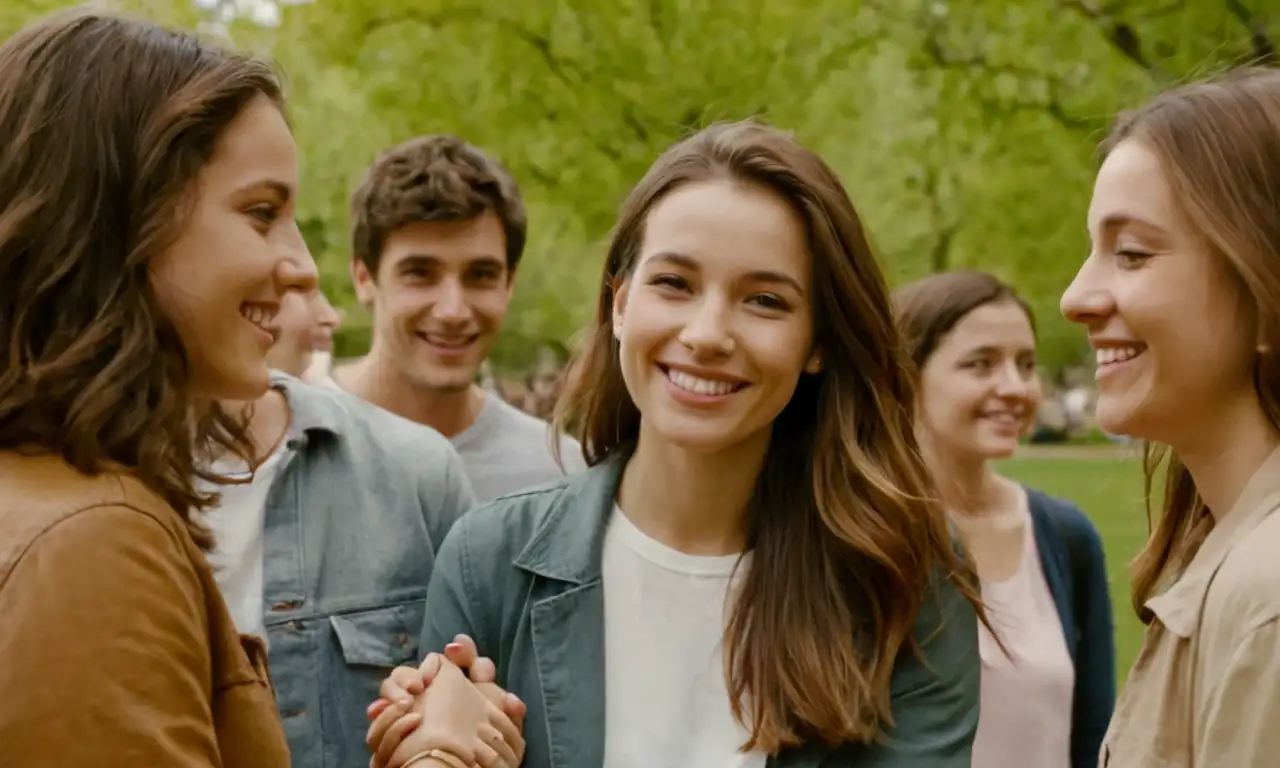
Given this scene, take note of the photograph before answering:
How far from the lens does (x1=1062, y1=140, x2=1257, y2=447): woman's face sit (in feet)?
8.41

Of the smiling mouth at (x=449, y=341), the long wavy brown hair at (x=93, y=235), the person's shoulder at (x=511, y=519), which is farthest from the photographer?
the smiling mouth at (x=449, y=341)

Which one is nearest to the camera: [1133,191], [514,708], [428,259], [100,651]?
[100,651]

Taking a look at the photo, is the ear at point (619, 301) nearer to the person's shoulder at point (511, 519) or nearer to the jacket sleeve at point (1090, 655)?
the person's shoulder at point (511, 519)

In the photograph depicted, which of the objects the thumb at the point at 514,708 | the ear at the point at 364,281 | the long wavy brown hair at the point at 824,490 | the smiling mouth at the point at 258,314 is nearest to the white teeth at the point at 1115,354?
the long wavy brown hair at the point at 824,490

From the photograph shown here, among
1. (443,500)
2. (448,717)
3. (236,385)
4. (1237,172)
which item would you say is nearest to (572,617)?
(448,717)

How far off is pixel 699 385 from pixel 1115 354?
0.83m

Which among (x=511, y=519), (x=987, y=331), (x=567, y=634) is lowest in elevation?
(x=567, y=634)

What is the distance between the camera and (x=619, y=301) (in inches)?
129

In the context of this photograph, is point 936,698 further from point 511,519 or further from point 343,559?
point 343,559

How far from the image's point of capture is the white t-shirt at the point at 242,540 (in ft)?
10.7

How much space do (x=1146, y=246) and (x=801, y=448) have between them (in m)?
0.97

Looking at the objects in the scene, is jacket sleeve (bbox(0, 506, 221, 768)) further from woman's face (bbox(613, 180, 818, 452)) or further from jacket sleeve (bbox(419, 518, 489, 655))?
woman's face (bbox(613, 180, 818, 452))

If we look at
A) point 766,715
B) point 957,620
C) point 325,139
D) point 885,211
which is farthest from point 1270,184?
point 325,139

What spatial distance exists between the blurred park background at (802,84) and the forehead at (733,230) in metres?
5.56
